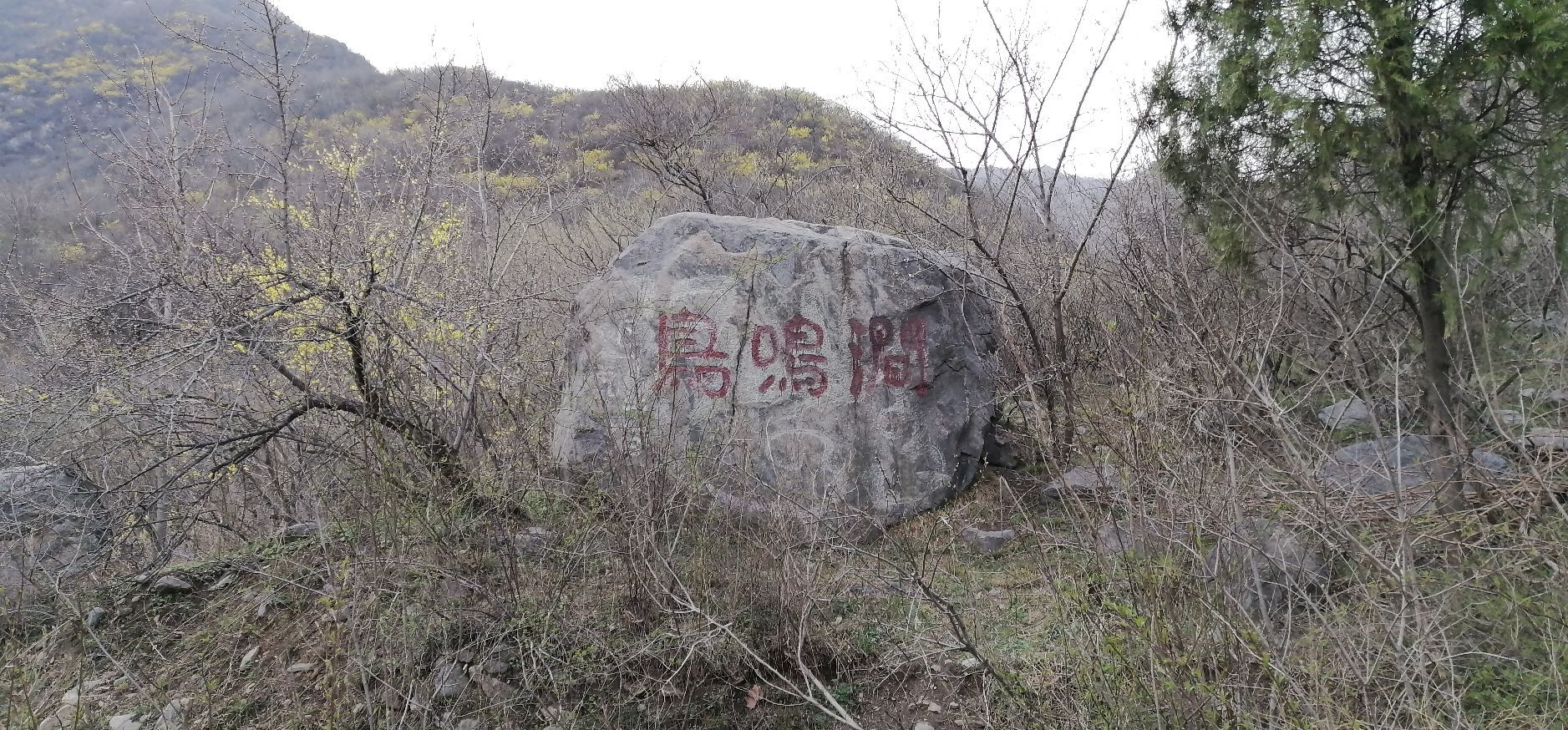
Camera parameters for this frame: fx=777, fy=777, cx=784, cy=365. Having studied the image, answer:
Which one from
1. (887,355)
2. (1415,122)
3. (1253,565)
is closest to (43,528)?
(887,355)

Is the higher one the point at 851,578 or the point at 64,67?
the point at 64,67

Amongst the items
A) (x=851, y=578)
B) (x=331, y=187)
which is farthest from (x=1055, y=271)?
(x=331, y=187)

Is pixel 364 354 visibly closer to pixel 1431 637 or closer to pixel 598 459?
pixel 598 459

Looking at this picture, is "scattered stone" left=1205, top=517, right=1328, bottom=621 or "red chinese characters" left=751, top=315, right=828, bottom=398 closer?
"scattered stone" left=1205, top=517, right=1328, bottom=621

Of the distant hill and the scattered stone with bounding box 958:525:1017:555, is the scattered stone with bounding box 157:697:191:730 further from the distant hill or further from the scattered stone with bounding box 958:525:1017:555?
the distant hill

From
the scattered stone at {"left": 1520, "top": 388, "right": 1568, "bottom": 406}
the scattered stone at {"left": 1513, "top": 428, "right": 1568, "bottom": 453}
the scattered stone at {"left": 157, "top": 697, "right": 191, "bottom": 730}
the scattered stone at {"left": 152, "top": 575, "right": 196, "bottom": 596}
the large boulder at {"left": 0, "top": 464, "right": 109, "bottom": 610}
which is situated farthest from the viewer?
the scattered stone at {"left": 152, "top": 575, "right": 196, "bottom": 596}

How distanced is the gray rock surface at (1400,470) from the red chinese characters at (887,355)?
2.12 m

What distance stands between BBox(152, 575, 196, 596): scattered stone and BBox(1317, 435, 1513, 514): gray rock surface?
14.7 feet

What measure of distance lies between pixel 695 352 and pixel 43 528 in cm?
309

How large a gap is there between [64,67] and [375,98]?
12525mm

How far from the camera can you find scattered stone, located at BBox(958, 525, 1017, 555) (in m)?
4.22

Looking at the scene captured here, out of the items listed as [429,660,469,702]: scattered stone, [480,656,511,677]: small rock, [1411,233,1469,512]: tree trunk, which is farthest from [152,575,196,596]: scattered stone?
[1411,233,1469,512]: tree trunk

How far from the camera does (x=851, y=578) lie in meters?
3.45

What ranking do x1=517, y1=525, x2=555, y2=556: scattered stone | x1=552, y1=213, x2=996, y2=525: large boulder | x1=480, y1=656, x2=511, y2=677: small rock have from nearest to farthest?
x1=480, y1=656, x2=511, y2=677: small rock → x1=517, y1=525, x2=555, y2=556: scattered stone → x1=552, y1=213, x2=996, y2=525: large boulder
